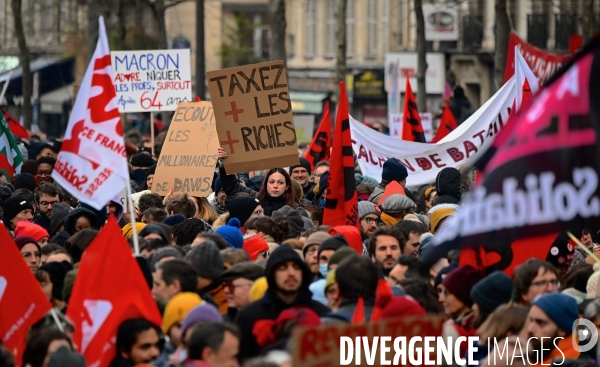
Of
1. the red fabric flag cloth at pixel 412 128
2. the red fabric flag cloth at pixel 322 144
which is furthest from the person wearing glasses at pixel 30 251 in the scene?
the red fabric flag cloth at pixel 322 144

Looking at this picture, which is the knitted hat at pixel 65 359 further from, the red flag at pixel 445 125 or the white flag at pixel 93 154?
the red flag at pixel 445 125

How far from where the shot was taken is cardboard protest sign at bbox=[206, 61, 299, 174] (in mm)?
11742

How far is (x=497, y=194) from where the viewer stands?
16.3 ft

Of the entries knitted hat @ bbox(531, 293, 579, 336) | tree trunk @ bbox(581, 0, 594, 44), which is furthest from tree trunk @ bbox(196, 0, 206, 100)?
knitted hat @ bbox(531, 293, 579, 336)

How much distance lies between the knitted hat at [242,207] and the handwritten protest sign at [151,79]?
22.2ft

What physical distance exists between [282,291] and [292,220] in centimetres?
326

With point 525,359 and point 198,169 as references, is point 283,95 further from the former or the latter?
point 525,359

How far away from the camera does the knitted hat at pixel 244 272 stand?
23.6 feet

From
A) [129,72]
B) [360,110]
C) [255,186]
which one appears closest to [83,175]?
[255,186]

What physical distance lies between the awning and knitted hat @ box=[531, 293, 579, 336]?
37277 mm

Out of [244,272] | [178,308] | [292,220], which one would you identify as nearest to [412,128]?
[292,220]

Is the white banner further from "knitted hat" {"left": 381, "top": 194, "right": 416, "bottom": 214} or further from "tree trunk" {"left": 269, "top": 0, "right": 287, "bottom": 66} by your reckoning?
"tree trunk" {"left": 269, "top": 0, "right": 287, "bottom": 66}

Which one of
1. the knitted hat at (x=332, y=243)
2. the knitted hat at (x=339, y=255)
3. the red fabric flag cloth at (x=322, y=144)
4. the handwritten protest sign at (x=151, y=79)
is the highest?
the handwritten protest sign at (x=151, y=79)

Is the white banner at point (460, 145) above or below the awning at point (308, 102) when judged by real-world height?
above
